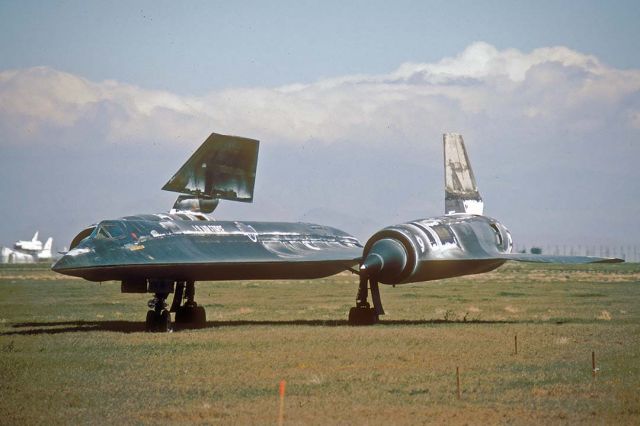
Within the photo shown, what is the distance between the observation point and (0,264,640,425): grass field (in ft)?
43.6

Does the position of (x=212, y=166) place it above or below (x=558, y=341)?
above

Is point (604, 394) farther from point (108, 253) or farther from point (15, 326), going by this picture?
point (15, 326)

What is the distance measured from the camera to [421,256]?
90.7 feet

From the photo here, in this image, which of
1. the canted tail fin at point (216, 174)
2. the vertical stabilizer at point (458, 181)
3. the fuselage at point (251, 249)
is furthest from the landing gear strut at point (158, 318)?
the vertical stabilizer at point (458, 181)

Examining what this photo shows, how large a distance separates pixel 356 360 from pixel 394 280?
9038 mm

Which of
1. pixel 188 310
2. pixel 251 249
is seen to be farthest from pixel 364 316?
pixel 188 310

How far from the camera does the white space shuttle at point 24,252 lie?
7210 inches

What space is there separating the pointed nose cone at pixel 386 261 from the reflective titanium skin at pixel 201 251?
1.70m

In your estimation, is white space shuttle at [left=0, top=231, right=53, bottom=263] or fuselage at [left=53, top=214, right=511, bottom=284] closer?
fuselage at [left=53, top=214, right=511, bottom=284]

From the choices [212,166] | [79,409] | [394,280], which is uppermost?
[212,166]

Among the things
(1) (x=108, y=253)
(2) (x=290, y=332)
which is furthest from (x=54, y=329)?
(2) (x=290, y=332)

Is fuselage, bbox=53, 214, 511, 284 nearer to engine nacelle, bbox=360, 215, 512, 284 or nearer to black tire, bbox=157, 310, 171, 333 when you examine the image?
engine nacelle, bbox=360, 215, 512, 284

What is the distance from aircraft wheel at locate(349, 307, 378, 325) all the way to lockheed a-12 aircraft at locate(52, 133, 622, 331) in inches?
1.2

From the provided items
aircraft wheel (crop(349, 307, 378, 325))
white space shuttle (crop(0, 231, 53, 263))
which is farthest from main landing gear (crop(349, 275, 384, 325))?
white space shuttle (crop(0, 231, 53, 263))
